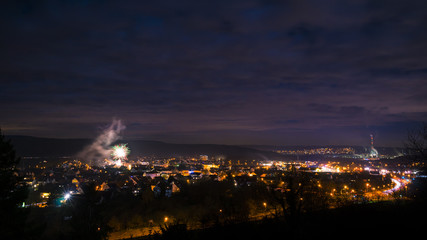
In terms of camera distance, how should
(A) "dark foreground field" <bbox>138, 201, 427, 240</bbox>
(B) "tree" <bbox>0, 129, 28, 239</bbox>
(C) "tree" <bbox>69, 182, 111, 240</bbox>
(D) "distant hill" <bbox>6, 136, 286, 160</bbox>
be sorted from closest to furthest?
(A) "dark foreground field" <bbox>138, 201, 427, 240</bbox> → (B) "tree" <bbox>0, 129, 28, 239</bbox> → (C) "tree" <bbox>69, 182, 111, 240</bbox> → (D) "distant hill" <bbox>6, 136, 286, 160</bbox>

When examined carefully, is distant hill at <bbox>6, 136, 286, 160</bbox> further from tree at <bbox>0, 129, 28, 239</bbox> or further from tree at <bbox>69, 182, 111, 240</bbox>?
tree at <bbox>0, 129, 28, 239</bbox>

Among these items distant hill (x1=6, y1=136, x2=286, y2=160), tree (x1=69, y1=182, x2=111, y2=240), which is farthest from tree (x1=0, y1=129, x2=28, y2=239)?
distant hill (x1=6, y1=136, x2=286, y2=160)

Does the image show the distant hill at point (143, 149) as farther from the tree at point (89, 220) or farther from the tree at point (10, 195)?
the tree at point (10, 195)

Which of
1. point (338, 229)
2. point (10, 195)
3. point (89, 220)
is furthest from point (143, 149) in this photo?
point (338, 229)

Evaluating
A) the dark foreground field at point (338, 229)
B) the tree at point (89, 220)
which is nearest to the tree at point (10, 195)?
the tree at point (89, 220)

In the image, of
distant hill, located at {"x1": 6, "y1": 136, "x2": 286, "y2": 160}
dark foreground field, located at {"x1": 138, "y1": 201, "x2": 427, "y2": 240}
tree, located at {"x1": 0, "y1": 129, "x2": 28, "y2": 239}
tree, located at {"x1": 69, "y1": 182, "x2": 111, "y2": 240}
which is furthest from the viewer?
distant hill, located at {"x1": 6, "y1": 136, "x2": 286, "y2": 160}

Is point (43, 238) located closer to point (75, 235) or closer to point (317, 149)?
point (75, 235)

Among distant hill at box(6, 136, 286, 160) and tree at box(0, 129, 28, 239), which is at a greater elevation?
tree at box(0, 129, 28, 239)
